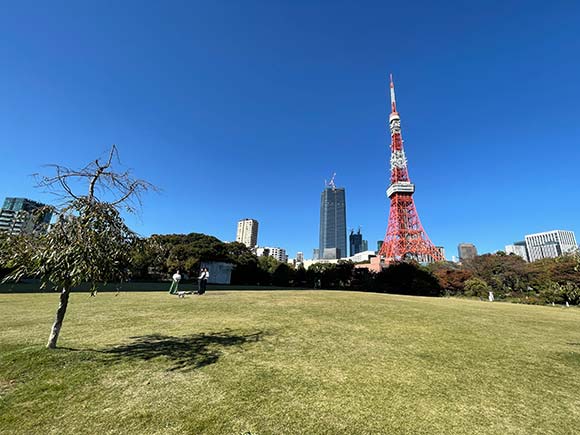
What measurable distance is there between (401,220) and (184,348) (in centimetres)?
5839

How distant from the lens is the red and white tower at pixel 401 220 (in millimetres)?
53906

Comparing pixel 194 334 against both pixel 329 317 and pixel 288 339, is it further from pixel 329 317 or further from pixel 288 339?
pixel 329 317

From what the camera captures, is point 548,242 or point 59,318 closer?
point 59,318

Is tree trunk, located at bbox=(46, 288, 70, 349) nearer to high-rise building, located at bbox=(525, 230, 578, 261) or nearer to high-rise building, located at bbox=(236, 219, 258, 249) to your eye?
high-rise building, located at bbox=(525, 230, 578, 261)

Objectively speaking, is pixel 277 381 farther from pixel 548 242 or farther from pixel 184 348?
pixel 548 242

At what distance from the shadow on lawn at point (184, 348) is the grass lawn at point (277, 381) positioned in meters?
0.03

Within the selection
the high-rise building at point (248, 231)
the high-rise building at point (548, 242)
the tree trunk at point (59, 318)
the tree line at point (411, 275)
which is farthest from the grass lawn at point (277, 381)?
the high-rise building at point (248, 231)

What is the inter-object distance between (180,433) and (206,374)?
1.41 metres

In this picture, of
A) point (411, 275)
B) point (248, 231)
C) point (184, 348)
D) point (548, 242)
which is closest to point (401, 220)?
point (411, 275)

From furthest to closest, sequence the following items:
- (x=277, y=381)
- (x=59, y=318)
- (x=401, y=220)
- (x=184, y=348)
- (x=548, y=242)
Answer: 1. (x=548, y=242)
2. (x=401, y=220)
3. (x=184, y=348)
4. (x=59, y=318)
5. (x=277, y=381)

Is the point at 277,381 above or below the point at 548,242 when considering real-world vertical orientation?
below

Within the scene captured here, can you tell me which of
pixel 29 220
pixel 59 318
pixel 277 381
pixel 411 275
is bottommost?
pixel 277 381

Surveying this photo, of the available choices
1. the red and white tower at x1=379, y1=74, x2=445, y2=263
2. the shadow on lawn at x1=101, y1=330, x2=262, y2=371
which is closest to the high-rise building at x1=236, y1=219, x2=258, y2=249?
the red and white tower at x1=379, y1=74, x2=445, y2=263

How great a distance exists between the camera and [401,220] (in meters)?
56.7
